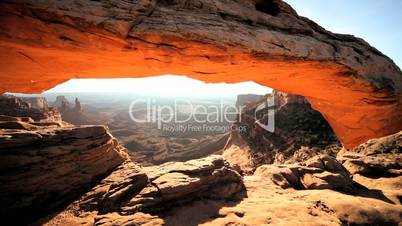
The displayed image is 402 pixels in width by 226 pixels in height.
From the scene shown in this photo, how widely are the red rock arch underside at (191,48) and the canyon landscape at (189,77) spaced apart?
0.04 metres

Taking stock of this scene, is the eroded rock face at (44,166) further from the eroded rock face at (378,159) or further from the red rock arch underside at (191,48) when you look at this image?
the eroded rock face at (378,159)

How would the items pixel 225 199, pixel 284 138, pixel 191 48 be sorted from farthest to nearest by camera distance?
pixel 284 138 < pixel 225 199 < pixel 191 48

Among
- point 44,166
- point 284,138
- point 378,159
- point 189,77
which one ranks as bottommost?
point 284,138

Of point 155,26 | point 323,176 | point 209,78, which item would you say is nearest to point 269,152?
point 323,176

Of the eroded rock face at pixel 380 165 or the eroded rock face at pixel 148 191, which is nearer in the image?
the eroded rock face at pixel 148 191

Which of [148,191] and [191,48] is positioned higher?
[191,48]

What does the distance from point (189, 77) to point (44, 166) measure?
6.62 metres

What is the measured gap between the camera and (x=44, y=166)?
29.0 feet

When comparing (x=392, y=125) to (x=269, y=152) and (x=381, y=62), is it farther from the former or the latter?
(x=269, y=152)

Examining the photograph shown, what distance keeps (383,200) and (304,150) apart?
14198 mm

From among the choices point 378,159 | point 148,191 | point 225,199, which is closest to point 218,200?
point 225,199

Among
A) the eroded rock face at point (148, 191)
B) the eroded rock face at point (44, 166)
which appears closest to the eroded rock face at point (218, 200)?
the eroded rock face at point (148, 191)

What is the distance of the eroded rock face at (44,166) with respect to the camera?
7.97 m

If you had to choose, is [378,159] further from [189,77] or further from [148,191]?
[148,191]
